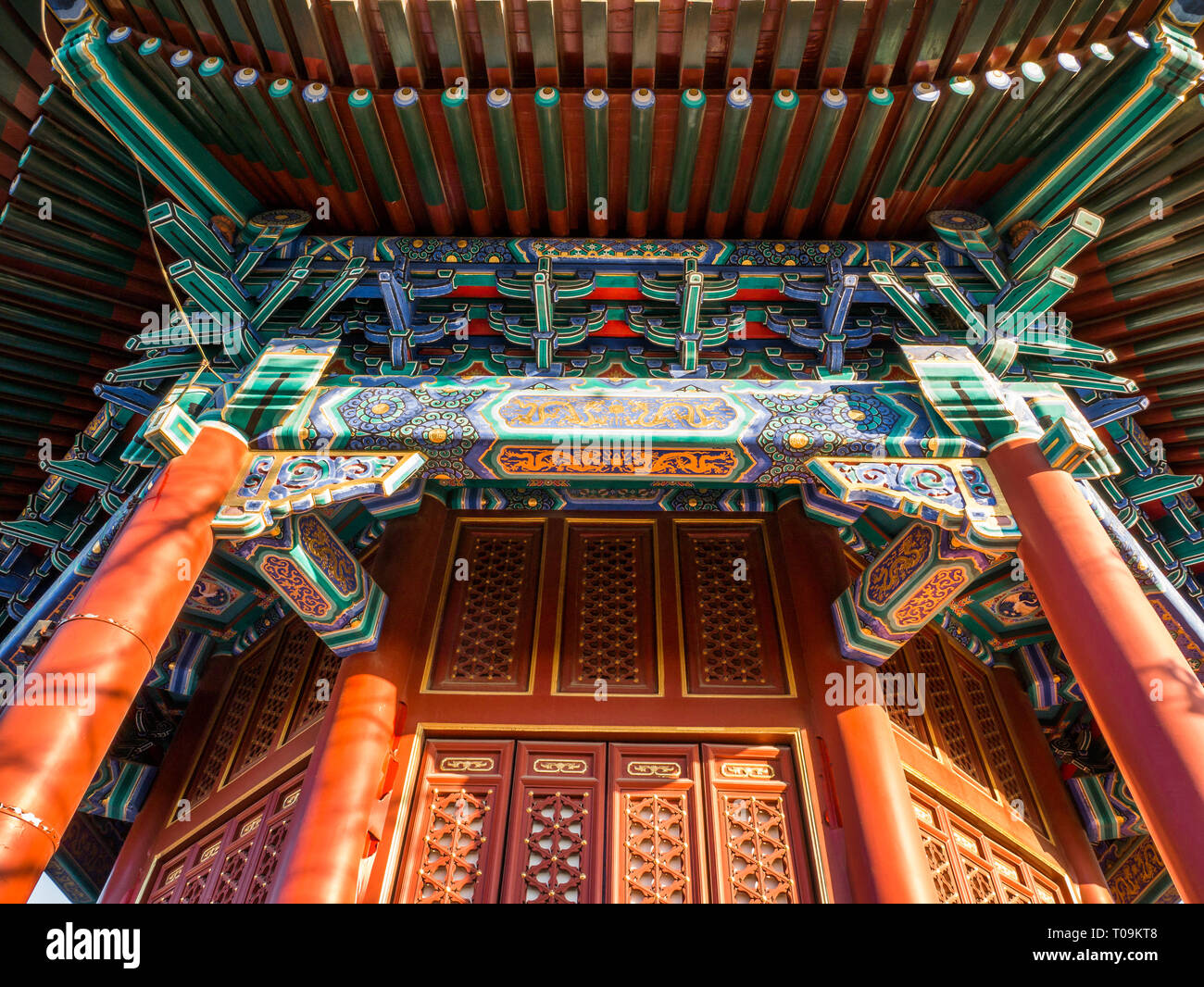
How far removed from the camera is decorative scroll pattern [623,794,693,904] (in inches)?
175

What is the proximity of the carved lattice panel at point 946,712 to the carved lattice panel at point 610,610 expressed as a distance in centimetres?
192

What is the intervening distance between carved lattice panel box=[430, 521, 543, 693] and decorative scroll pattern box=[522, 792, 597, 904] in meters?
0.77

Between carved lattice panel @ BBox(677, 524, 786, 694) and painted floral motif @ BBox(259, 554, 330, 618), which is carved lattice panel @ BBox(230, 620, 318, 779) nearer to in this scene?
painted floral motif @ BBox(259, 554, 330, 618)

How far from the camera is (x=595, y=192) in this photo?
536 cm

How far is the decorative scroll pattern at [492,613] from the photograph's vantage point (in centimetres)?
546

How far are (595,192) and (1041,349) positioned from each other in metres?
2.83

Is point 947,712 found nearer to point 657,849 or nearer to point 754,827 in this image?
point 754,827

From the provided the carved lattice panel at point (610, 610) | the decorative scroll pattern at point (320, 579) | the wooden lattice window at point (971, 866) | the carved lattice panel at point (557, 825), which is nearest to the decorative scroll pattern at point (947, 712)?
the wooden lattice window at point (971, 866)

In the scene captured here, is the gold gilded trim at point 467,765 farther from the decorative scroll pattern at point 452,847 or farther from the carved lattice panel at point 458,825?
the decorative scroll pattern at point 452,847

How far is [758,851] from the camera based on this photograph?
4.60 meters

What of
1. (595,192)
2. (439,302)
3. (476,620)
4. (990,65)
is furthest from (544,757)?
(990,65)

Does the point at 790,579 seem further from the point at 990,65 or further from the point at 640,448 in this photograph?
the point at 990,65

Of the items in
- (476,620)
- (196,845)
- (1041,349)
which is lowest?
(196,845)

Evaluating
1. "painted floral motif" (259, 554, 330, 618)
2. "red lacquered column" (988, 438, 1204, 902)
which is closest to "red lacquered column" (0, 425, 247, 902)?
→ "painted floral motif" (259, 554, 330, 618)
